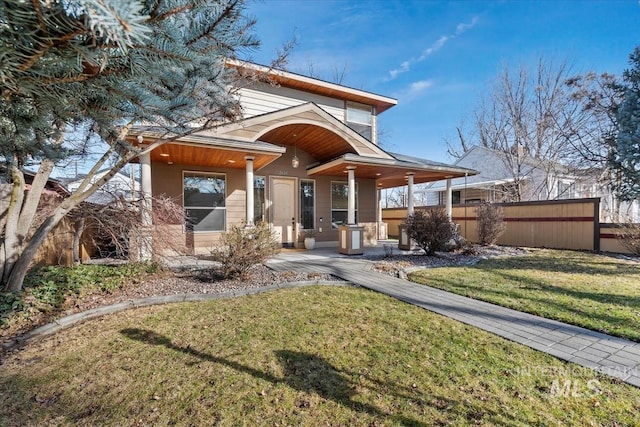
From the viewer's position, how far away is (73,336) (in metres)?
3.26

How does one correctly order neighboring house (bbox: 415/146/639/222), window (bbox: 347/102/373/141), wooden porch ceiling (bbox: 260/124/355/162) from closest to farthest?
wooden porch ceiling (bbox: 260/124/355/162)
window (bbox: 347/102/373/141)
neighboring house (bbox: 415/146/639/222)

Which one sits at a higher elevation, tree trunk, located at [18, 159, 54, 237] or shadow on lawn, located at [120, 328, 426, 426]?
tree trunk, located at [18, 159, 54, 237]

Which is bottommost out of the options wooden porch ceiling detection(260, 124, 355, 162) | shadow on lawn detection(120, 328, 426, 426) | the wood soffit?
shadow on lawn detection(120, 328, 426, 426)

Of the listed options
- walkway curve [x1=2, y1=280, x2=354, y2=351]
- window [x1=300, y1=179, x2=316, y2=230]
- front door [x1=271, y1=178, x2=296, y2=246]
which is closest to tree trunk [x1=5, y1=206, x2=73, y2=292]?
walkway curve [x1=2, y1=280, x2=354, y2=351]

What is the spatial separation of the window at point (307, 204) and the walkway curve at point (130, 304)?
5.18 metres

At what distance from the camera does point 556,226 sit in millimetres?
10539

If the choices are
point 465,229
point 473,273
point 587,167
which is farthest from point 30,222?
point 587,167

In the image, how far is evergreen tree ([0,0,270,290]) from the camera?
0.83m

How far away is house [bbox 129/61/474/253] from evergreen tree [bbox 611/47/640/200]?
4.03 m

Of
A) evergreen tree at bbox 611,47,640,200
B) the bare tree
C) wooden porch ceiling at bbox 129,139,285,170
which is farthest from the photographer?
the bare tree

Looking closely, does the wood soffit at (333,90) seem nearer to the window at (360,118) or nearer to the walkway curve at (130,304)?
the window at (360,118)

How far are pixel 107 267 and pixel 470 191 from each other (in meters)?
20.7

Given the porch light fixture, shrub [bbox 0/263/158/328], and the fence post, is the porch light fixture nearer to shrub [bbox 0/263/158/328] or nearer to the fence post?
shrub [bbox 0/263/158/328]

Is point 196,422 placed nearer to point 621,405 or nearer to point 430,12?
point 621,405
